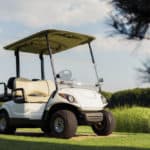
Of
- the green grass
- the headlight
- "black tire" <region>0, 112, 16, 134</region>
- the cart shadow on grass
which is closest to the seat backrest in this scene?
"black tire" <region>0, 112, 16, 134</region>

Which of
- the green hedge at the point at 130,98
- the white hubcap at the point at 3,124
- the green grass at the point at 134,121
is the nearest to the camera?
the white hubcap at the point at 3,124

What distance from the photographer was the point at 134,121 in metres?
18.7

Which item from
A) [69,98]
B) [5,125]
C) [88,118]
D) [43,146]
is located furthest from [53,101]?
[43,146]

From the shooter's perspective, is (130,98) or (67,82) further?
(130,98)

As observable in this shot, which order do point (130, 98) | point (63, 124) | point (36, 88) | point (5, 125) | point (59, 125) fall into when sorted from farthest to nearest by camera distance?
point (130, 98) < point (5, 125) < point (36, 88) < point (59, 125) < point (63, 124)

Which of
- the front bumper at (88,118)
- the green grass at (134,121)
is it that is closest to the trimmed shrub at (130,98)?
the green grass at (134,121)

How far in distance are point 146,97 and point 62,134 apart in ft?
45.8

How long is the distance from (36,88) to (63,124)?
174 centimetres

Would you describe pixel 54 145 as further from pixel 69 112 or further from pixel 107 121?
pixel 107 121

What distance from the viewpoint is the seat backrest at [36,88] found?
51.1 feet

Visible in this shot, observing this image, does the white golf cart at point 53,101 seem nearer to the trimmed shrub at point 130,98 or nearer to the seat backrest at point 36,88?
the seat backrest at point 36,88

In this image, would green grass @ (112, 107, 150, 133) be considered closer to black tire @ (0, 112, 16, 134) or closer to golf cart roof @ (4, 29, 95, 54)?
golf cart roof @ (4, 29, 95, 54)

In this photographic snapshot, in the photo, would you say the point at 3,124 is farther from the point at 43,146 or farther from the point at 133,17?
the point at 133,17

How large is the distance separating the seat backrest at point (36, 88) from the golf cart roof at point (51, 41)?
39.2 inches
